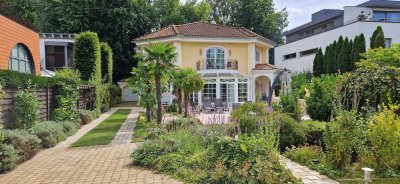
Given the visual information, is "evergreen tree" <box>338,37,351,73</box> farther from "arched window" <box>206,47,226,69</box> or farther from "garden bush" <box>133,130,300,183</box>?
"garden bush" <box>133,130,300,183</box>

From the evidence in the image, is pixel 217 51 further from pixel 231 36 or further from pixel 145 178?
pixel 145 178

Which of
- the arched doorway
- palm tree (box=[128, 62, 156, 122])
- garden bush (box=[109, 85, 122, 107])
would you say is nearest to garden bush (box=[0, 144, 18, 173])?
palm tree (box=[128, 62, 156, 122])

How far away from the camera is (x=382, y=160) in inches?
254

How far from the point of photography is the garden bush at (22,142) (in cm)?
838

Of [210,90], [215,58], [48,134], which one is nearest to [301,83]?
[215,58]

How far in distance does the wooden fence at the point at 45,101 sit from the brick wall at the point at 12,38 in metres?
1.85

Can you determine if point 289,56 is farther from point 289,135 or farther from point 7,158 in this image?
point 7,158

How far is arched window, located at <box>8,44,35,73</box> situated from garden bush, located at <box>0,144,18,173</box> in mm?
7778

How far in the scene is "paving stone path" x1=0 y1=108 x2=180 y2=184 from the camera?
6645mm

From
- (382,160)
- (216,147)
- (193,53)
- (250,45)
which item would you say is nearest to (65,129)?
(216,147)

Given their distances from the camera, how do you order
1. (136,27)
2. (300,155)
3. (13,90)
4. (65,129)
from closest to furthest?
(300,155) < (13,90) < (65,129) < (136,27)

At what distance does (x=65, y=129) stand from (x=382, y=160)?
35.1ft

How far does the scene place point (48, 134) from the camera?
10.7 meters

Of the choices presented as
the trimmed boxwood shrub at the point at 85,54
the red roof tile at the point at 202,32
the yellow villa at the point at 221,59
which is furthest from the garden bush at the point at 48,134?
the red roof tile at the point at 202,32
